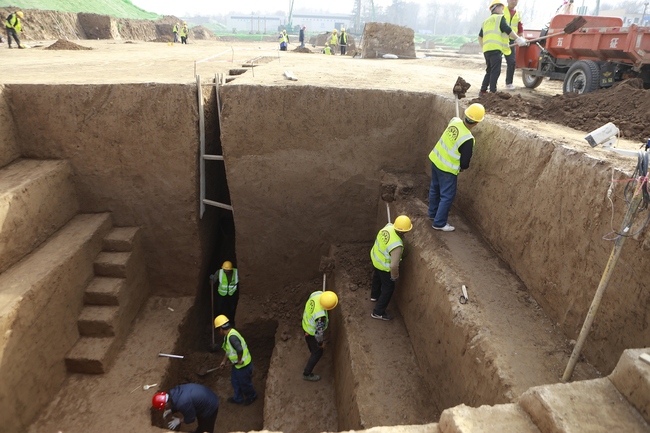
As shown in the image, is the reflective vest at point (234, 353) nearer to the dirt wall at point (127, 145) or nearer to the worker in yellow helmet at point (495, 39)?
the dirt wall at point (127, 145)

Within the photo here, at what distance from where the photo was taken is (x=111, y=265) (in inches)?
231

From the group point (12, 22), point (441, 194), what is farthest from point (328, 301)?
point (12, 22)

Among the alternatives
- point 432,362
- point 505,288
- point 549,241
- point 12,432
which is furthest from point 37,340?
point 549,241

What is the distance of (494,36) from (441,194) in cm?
313

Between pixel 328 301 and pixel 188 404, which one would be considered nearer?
pixel 188 404

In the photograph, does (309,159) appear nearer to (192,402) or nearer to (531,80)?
(192,402)

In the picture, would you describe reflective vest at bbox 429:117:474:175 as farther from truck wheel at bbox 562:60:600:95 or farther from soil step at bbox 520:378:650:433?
truck wheel at bbox 562:60:600:95

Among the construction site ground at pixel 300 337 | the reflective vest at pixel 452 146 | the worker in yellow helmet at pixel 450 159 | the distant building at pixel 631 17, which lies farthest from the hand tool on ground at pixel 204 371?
the distant building at pixel 631 17

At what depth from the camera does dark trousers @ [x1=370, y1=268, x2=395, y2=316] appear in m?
5.00

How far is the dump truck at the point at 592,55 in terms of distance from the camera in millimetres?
5742

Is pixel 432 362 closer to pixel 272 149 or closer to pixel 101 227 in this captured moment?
pixel 272 149

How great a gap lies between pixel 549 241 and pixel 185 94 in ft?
16.5

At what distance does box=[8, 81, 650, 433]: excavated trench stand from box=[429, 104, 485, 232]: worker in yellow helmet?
0.28 metres

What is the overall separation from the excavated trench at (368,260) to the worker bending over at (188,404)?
38 centimetres
